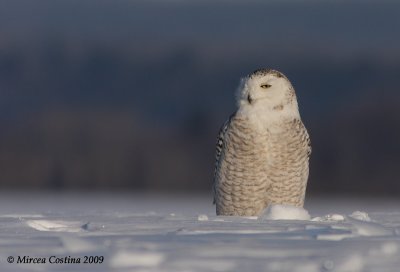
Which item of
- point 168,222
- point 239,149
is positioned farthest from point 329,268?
point 239,149

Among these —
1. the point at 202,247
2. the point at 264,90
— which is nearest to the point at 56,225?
the point at 202,247

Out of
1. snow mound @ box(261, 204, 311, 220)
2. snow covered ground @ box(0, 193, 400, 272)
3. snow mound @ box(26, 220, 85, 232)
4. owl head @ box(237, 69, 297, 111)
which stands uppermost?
owl head @ box(237, 69, 297, 111)

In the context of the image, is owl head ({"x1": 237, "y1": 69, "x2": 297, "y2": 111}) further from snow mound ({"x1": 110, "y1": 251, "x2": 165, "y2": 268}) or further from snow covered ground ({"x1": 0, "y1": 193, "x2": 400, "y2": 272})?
snow mound ({"x1": 110, "y1": 251, "x2": 165, "y2": 268})

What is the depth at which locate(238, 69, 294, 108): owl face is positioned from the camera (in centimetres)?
858

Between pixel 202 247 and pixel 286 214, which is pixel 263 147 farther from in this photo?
pixel 202 247

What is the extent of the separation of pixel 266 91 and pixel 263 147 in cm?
52

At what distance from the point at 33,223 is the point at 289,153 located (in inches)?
118

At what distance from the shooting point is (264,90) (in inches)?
340

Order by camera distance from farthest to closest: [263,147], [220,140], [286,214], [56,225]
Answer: [220,140] → [263,147] → [286,214] → [56,225]

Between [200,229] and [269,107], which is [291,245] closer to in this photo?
[200,229]

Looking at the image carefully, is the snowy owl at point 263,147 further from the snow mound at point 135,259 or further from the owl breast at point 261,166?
the snow mound at point 135,259

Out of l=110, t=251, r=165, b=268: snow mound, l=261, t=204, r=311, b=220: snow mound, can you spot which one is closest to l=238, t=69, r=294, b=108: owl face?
l=261, t=204, r=311, b=220: snow mound

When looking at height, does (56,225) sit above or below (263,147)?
below

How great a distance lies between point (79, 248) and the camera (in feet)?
16.3
